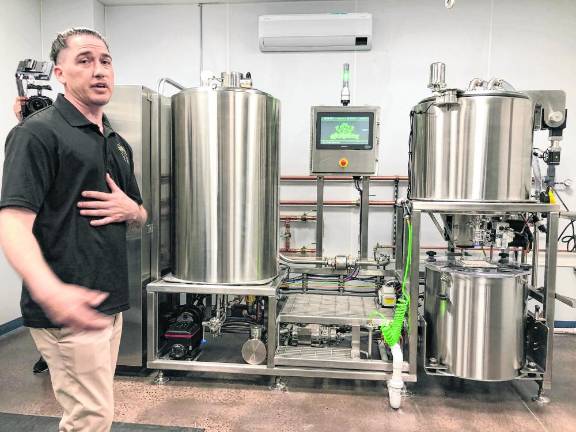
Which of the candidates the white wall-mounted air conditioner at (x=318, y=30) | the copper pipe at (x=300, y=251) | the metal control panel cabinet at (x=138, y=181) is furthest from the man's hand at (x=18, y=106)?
the copper pipe at (x=300, y=251)

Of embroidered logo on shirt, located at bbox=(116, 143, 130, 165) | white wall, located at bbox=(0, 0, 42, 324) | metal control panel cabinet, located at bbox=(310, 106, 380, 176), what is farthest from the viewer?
white wall, located at bbox=(0, 0, 42, 324)

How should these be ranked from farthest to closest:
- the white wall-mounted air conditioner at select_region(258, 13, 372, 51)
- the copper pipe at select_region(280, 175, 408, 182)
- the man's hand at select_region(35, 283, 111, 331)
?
the copper pipe at select_region(280, 175, 408, 182)
the white wall-mounted air conditioner at select_region(258, 13, 372, 51)
the man's hand at select_region(35, 283, 111, 331)

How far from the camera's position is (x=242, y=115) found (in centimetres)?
245

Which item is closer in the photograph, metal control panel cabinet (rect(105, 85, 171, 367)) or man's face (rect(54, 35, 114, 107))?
man's face (rect(54, 35, 114, 107))

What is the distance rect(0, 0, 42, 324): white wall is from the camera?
3.27 metres

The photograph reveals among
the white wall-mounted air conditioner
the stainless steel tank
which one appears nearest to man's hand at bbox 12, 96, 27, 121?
the white wall-mounted air conditioner

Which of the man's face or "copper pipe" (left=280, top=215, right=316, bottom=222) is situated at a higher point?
the man's face

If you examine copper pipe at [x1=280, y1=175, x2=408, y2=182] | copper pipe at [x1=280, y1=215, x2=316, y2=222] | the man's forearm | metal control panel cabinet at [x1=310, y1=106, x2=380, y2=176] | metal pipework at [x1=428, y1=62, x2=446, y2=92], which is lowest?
copper pipe at [x1=280, y1=215, x2=316, y2=222]

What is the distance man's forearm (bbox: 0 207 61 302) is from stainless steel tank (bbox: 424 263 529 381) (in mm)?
1902

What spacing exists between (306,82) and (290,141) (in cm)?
49

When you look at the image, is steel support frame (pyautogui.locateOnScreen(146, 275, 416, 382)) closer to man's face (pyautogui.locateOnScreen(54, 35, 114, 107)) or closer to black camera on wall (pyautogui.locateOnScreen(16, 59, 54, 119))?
black camera on wall (pyautogui.locateOnScreen(16, 59, 54, 119))

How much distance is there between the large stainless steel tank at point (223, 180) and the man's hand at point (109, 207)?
40.0 inches

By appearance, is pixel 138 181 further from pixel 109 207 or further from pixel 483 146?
pixel 483 146

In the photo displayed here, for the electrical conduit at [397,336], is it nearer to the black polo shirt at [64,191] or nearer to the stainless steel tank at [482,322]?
the stainless steel tank at [482,322]
